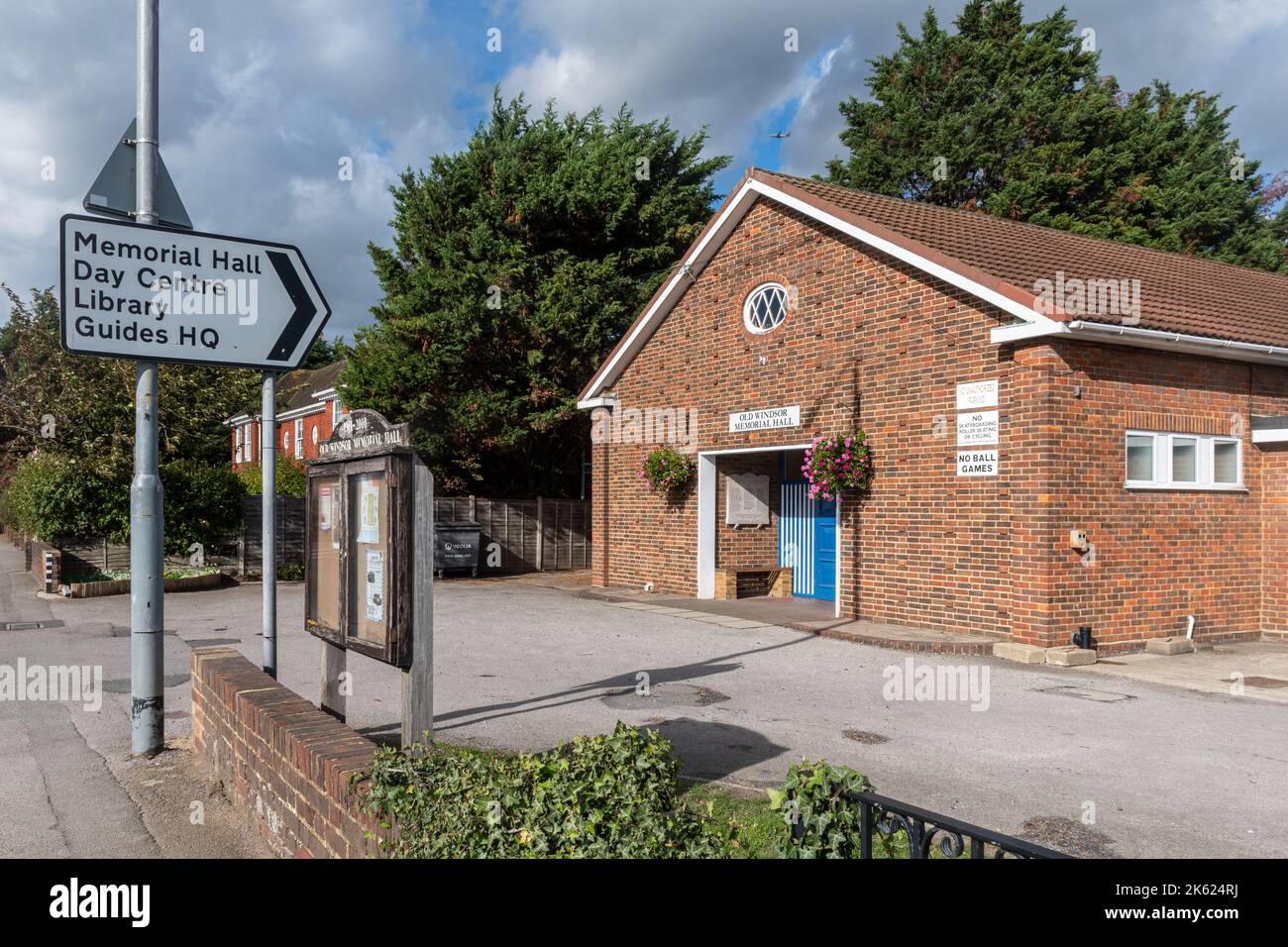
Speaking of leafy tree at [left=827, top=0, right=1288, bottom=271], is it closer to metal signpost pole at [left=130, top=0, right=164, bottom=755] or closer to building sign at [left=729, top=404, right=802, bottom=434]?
building sign at [left=729, top=404, right=802, bottom=434]

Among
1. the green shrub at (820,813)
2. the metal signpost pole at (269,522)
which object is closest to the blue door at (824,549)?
the metal signpost pole at (269,522)

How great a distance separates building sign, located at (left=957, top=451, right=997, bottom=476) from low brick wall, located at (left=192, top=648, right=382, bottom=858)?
863 cm

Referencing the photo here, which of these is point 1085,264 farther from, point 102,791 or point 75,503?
point 75,503

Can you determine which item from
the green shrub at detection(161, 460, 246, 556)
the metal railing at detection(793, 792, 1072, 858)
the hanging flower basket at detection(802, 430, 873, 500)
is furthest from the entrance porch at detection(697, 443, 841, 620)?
the metal railing at detection(793, 792, 1072, 858)

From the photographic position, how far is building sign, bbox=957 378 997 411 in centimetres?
1141

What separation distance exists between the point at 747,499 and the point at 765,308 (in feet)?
11.5

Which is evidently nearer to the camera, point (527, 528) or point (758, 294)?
point (758, 294)

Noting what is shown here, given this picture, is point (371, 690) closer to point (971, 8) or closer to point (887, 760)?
point (887, 760)

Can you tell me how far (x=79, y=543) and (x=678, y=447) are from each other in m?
13.2

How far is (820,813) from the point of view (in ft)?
10.0

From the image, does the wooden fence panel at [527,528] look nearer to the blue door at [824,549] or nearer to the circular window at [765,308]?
the blue door at [824,549]

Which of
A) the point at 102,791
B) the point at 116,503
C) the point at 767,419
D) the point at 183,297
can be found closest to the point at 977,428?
the point at 767,419

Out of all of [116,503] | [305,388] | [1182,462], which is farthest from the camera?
[305,388]
